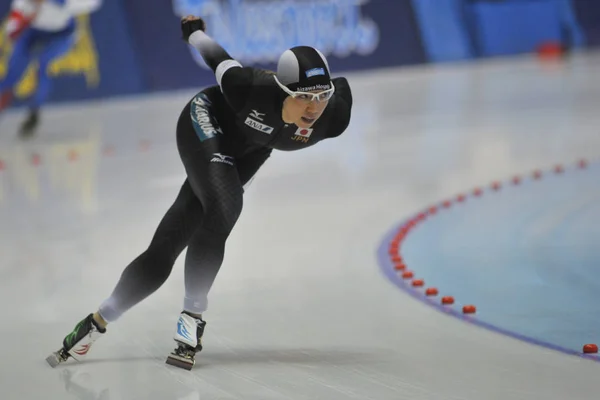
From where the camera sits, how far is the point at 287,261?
18.9 feet

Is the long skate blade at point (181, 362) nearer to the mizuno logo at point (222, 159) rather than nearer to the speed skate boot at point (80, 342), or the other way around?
the speed skate boot at point (80, 342)

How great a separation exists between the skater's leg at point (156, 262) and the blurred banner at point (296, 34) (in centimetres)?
891

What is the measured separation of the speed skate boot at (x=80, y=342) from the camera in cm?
400

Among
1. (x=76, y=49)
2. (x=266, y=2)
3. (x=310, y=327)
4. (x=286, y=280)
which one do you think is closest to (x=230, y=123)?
(x=310, y=327)

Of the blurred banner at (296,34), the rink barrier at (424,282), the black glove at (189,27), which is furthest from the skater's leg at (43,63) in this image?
the black glove at (189,27)

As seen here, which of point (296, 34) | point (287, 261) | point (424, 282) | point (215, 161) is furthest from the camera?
point (296, 34)

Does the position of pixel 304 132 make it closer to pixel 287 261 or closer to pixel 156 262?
pixel 156 262

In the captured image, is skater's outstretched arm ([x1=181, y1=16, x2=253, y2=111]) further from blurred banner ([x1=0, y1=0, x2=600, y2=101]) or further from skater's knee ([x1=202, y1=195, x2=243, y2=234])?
blurred banner ([x1=0, y1=0, x2=600, y2=101])

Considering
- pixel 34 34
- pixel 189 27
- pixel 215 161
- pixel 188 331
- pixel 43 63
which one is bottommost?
pixel 188 331

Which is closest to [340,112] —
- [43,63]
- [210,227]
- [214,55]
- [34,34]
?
[214,55]

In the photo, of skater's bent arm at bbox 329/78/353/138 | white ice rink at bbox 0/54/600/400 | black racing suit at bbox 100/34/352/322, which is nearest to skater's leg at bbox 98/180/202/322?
black racing suit at bbox 100/34/352/322

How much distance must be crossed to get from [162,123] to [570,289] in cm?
776

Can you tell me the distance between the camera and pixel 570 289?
16.2ft

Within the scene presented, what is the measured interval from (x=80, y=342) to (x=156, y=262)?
0.44 metres
